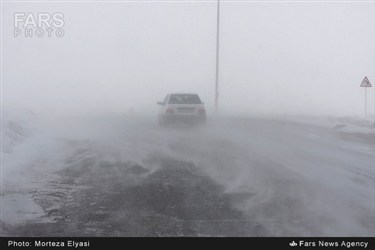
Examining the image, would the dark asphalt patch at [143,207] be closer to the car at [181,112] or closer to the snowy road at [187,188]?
the snowy road at [187,188]

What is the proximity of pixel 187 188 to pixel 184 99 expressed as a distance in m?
14.1

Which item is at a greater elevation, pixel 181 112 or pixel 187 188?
pixel 181 112

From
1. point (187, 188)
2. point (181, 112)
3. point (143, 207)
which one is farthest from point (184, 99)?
point (143, 207)

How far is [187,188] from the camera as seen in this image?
9.69 meters

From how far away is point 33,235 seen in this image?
669cm

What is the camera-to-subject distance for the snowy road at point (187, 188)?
7.19 m

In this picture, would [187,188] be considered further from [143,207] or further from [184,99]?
[184,99]

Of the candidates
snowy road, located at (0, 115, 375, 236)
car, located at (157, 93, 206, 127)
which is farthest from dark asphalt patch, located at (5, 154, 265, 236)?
car, located at (157, 93, 206, 127)

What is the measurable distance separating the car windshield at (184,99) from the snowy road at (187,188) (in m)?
5.90

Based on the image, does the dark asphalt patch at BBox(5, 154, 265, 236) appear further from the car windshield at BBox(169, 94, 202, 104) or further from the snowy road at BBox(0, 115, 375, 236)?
the car windshield at BBox(169, 94, 202, 104)

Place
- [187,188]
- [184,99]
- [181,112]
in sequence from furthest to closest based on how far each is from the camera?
[184,99], [181,112], [187,188]

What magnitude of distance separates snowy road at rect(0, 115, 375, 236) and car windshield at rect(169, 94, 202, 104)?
5897 millimetres
